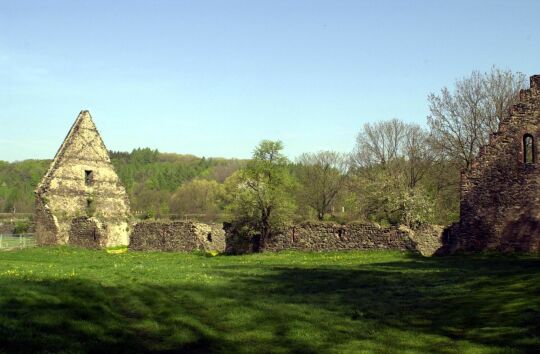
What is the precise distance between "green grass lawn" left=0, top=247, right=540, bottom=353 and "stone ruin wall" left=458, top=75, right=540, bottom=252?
7.68 m

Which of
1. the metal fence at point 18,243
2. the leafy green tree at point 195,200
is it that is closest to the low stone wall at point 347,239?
the metal fence at point 18,243

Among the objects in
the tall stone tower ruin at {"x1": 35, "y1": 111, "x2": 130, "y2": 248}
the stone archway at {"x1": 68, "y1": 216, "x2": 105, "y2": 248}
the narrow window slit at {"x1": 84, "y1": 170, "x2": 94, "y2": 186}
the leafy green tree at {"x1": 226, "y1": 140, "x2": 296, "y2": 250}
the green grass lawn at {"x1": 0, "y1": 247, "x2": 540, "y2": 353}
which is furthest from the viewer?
the narrow window slit at {"x1": 84, "y1": 170, "x2": 94, "y2": 186}

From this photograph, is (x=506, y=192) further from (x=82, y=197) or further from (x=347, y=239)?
(x=82, y=197)

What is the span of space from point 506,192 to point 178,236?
1996 centimetres

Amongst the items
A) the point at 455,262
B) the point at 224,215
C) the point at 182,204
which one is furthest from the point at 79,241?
the point at 182,204

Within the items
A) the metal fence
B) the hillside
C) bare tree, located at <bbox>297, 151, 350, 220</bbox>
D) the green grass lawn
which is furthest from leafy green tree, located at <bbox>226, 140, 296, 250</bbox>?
the hillside

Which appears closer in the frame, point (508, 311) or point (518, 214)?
point (508, 311)

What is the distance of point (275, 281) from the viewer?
19.5 meters

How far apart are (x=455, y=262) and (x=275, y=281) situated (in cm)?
953

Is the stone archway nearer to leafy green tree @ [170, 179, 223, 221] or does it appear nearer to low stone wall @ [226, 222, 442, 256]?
low stone wall @ [226, 222, 442, 256]

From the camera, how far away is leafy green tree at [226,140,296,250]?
34.9 meters

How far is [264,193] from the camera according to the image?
115 feet

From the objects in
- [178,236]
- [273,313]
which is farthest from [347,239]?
[273,313]

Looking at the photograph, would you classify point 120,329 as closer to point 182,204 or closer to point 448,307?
point 448,307
